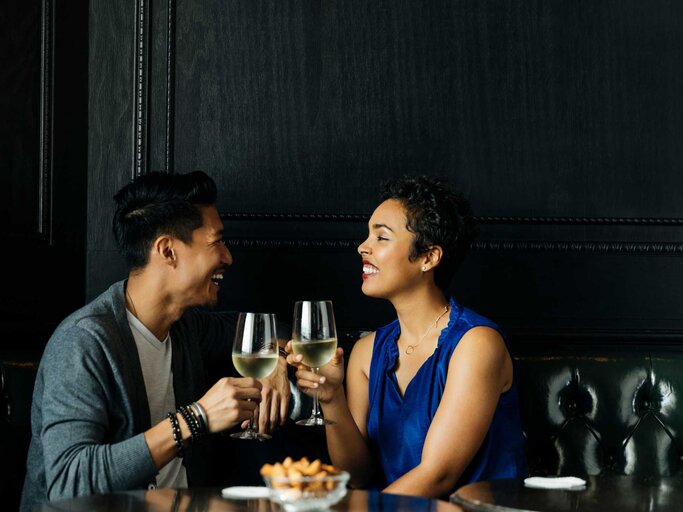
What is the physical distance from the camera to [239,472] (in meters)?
2.78

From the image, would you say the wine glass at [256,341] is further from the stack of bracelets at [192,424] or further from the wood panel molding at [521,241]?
the wood panel molding at [521,241]

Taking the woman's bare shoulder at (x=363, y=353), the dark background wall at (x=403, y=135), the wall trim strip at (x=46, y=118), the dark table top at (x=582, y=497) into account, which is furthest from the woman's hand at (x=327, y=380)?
the wall trim strip at (x=46, y=118)

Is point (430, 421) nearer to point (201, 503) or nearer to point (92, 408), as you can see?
point (92, 408)

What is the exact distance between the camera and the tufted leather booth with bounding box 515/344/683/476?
8.93 ft

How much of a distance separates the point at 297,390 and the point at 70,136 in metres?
1.06

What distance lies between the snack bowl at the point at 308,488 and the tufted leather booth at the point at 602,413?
52.7 inches

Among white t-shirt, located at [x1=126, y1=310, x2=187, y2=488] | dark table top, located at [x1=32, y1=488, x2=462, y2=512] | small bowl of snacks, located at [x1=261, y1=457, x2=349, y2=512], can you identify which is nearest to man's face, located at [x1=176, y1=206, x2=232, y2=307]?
white t-shirt, located at [x1=126, y1=310, x2=187, y2=488]

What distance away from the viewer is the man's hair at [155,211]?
2566mm

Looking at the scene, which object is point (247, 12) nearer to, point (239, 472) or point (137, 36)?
point (137, 36)

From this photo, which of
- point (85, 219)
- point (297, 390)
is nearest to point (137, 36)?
point (85, 219)

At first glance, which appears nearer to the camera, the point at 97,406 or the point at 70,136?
the point at 97,406

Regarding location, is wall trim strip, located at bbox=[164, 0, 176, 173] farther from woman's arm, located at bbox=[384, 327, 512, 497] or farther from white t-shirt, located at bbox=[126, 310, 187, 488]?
woman's arm, located at bbox=[384, 327, 512, 497]

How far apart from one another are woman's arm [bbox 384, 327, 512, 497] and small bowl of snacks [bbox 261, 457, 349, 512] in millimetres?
886

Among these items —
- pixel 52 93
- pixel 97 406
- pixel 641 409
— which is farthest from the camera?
pixel 52 93
